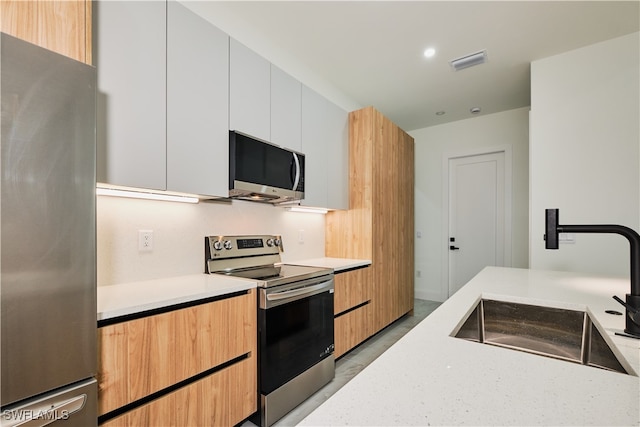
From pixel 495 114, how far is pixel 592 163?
5.96ft

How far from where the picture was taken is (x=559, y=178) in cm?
267

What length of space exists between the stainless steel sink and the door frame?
128 inches

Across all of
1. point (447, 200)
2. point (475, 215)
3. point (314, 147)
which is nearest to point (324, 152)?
point (314, 147)

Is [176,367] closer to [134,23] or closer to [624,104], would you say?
[134,23]

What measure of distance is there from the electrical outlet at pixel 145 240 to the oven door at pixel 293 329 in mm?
723

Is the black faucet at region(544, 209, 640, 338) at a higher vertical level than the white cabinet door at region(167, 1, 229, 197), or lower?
lower

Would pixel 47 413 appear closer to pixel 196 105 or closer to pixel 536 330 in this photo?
pixel 196 105

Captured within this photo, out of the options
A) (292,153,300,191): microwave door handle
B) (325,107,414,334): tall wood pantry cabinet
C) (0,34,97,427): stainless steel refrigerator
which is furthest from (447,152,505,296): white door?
(0,34,97,427): stainless steel refrigerator

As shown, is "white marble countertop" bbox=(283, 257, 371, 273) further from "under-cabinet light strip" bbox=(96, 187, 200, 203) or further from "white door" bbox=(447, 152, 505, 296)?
"white door" bbox=(447, 152, 505, 296)

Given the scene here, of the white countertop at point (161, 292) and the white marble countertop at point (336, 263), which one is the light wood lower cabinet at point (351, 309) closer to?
the white marble countertop at point (336, 263)

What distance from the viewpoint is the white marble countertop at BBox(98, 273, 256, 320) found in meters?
1.20

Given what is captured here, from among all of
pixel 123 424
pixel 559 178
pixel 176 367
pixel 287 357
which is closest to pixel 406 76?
pixel 559 178

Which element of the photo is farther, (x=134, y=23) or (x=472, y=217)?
(x=472, y=217)

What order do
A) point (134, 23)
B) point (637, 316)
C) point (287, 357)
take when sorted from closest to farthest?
point (637, 316) → point (134, 23) → point (287, 357)
